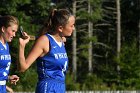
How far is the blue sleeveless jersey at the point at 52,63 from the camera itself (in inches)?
243

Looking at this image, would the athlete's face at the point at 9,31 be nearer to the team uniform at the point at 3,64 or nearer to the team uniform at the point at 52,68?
the team uniform at the point at 3,64

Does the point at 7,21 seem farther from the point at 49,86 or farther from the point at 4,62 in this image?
the point at 49,86

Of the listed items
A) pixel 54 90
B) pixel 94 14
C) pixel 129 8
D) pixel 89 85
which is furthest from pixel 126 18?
pixel 54 90

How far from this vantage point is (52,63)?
620 cm

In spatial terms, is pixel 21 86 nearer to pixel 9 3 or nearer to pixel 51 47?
pixel 9 3

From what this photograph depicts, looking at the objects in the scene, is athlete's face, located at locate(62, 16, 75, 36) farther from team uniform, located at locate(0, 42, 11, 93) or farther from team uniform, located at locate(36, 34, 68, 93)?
team uniform, located at locate(0, 42, 11, 93)

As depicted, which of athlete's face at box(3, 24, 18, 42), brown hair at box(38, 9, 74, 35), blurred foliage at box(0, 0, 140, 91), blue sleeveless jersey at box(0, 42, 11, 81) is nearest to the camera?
brown hair at box(38, 9, 74, 35)

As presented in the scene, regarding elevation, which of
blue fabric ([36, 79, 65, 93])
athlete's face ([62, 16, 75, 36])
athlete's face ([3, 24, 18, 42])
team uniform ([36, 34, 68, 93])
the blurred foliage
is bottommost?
the blurred foliage

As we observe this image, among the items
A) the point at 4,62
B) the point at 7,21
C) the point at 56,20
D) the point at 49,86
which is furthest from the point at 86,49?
the point at 56,20

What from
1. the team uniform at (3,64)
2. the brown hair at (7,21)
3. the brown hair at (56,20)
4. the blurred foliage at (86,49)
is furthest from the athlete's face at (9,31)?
the blurred foliage at (86,49)

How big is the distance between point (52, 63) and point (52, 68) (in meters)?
0.06

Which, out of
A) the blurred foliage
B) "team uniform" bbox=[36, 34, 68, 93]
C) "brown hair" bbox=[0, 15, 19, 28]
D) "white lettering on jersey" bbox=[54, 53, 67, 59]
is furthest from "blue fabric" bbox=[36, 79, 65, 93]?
the blurred foliage

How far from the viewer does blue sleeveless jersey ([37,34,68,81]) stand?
617cm

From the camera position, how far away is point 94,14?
4862cm
